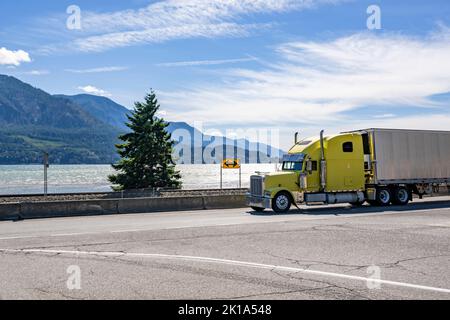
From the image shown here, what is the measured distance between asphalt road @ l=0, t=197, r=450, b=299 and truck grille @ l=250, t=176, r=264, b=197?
219 inches

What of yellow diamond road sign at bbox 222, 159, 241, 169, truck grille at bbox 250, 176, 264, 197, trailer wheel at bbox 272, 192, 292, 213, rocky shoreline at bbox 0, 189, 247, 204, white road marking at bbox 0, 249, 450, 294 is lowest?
white road marking at bbox 0, 249, 450, 294

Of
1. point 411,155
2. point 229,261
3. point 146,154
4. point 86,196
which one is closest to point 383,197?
point 411,155

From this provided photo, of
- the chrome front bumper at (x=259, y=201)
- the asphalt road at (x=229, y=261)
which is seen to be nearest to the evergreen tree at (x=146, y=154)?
the chrome front bumper at (x=259, y=201)

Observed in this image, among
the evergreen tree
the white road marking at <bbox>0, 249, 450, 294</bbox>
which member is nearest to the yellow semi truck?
the white road marking at <bbox>0, 249, 450, 294</bbox>

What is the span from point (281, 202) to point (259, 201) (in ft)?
3.18

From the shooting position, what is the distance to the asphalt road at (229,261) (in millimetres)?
6816

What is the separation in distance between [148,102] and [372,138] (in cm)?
2582

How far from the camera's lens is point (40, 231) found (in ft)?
47.2

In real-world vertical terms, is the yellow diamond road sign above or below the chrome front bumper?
above

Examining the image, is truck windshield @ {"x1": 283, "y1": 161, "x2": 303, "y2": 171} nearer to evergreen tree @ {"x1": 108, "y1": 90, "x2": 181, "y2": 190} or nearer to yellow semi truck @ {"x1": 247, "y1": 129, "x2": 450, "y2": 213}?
yellow semi truck @ {"x1": 247, "y1": 129, "x2": 450, "y2": 213}

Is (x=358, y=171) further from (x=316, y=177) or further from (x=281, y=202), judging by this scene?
(x=281, y=202)

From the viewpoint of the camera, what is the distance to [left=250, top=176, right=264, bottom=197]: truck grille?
21125 millimetres

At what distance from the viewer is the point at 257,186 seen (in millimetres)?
21438
